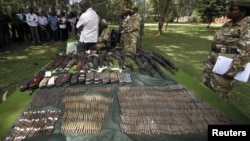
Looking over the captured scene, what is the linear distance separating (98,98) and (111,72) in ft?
3.69

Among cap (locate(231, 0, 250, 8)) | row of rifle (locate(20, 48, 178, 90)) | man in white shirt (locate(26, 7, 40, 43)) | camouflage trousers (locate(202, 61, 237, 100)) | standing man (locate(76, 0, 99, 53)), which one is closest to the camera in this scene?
cap (locate(231, 0, 250, 8))

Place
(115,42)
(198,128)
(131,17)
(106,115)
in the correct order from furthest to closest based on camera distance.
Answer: (115,42) < (131,17) < (106,115) < (198,128)

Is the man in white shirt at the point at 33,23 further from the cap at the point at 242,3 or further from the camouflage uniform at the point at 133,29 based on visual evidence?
the cap at the point at 242,3

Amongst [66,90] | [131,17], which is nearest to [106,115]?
[66,90]

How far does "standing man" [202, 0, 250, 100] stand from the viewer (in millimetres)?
2961

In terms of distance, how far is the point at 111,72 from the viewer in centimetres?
396

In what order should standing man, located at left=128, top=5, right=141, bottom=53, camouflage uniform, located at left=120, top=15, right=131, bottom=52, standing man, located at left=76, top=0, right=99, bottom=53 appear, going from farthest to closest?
camouflage uniform, located at left=120, top=15, right=131, bottom=52
standing man, located at left=128, top=5, right=141, bottom=53
standing man, located at left=76, top=0, right=99, bottom=53

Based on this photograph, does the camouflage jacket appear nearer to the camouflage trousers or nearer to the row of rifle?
the camouflage trousers

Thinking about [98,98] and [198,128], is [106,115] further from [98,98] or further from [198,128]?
[198,128]

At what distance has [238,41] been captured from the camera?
3.05 m

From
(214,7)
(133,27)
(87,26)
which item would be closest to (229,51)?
(87,26)

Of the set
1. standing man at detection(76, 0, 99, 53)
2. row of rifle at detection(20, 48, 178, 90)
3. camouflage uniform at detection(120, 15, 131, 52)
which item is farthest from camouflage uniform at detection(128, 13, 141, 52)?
row of rifle at detection(20, 48, 178, 90)

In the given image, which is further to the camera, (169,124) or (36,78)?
(36,78)

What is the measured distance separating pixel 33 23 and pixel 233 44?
33.3 feet
